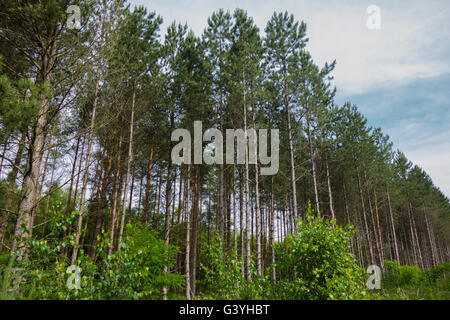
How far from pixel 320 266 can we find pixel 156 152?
485 inches

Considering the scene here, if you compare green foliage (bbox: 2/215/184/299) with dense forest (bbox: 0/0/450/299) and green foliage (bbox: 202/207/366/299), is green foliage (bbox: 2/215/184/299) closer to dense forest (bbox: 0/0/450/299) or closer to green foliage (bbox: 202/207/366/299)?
dense forest (bbox: 0/0/450/299)

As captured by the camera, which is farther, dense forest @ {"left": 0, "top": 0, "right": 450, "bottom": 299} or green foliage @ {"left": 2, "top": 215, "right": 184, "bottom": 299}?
dense forest @ {"left": 0, "top": 0, "right": 450, "bottom": 299}

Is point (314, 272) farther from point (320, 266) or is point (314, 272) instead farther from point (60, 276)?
point (60, 276)

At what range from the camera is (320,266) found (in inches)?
192

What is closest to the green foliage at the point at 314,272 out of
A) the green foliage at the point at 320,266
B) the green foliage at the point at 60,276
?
the green foliage at the point at 320,266

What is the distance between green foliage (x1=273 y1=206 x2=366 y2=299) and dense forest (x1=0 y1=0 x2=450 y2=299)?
0.03m

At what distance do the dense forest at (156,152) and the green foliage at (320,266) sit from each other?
0.03 m

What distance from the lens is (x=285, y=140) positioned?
17406 millimetres

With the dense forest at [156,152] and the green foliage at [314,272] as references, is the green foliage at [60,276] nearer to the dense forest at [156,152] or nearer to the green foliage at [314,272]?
the dense forest at [156,152]

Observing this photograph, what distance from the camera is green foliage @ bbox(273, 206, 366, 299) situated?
4.52m

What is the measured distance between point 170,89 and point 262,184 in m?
10.0

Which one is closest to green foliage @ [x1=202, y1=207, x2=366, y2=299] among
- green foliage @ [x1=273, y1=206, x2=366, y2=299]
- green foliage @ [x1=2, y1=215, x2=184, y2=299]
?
green foliage @ [x1=273, y1=206, x2=366, y2=299]

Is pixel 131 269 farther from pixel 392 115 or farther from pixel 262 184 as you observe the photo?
pixel 262 184

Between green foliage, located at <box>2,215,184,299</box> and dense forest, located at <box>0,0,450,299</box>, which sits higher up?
dense forest, located at <box>0,0,450,299</box>
